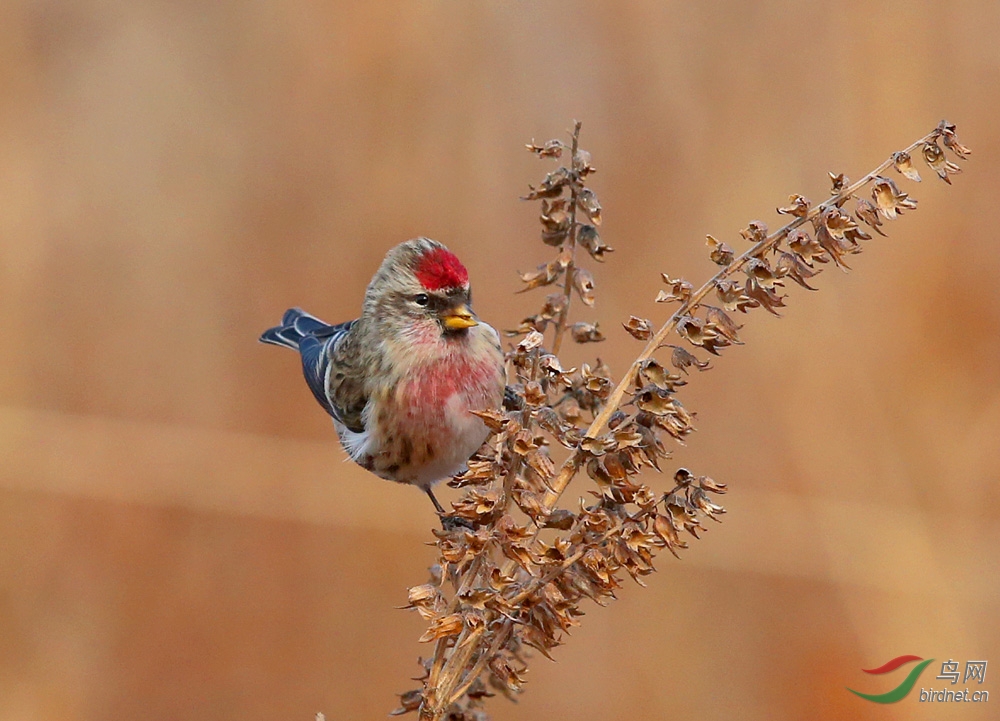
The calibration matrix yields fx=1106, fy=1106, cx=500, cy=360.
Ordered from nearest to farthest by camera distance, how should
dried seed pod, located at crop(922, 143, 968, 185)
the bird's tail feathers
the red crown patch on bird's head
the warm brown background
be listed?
dried seed pod, located at crop(922, 143, 968, 185), the red crown patch on bird's head, the bird's tail feathers, the warm brown background

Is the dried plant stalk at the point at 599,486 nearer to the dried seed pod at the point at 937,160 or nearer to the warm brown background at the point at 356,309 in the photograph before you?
the dried seed pod at the point at 937,160

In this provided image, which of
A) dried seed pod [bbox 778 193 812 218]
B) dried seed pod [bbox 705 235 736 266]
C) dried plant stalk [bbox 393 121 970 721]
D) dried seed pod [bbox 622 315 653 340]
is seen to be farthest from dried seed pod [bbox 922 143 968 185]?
dried seed pod [bbox 622 315 653 340]

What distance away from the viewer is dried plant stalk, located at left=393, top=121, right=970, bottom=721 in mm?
1688

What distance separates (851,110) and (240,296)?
2637 millimetres

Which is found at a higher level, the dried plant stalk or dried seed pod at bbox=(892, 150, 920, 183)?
dried seed pod at bbox=(892, 150, 920, 183)

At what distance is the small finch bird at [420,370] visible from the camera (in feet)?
9.87

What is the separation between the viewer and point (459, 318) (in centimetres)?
299

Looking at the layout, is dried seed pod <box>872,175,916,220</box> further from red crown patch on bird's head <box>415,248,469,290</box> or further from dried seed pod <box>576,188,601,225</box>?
red crown patch on bird's head <box>415,248,469,290</box>

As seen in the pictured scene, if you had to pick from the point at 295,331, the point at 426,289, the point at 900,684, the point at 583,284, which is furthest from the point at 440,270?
Answer: the point at 900,684

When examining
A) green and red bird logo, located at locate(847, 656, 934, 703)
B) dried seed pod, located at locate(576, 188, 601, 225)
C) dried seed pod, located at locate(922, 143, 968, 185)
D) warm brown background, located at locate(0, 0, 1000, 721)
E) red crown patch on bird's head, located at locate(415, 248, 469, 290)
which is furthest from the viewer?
warm brown background, located at locate(0, 0, 1000, 721)

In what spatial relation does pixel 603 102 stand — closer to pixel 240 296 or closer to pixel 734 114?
pixel 734 114

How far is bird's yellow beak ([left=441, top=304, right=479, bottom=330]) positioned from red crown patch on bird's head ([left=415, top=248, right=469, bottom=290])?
71 millimetres

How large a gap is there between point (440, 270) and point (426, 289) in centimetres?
8

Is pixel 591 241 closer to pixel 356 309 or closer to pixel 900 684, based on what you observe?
pixel 900 684
